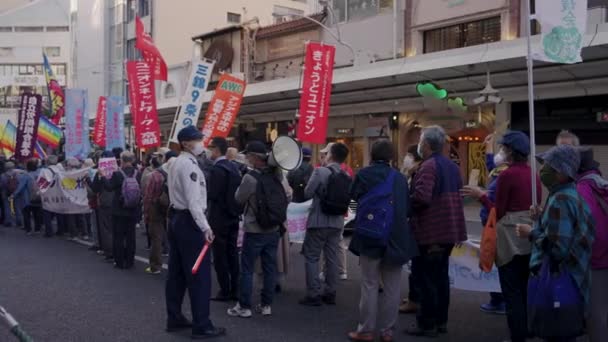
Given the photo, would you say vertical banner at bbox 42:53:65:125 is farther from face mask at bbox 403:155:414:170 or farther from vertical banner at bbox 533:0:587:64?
vertical banner at bbox 533:0:587:64

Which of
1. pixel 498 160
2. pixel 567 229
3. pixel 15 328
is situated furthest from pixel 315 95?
pixel 15 328

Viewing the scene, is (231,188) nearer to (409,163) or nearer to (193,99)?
(409,163)

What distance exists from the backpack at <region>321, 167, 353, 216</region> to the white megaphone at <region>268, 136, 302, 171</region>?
47 cm

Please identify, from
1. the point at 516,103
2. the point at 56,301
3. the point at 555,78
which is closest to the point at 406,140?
the point at 516,103

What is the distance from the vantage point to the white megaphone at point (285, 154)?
6.78 meters

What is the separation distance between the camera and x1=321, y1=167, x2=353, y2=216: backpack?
7.23m

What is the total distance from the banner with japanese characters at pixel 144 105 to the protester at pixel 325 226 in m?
6.50

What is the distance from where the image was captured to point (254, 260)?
6.71 m

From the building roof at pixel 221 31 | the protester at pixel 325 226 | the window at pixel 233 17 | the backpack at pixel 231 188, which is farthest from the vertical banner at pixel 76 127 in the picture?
the window at pixel 233 17

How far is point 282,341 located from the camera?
19.4 ft

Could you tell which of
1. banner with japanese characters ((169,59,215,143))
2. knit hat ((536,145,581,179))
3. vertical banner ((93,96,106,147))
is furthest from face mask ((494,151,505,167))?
vertical banner ((93,96,106,147))

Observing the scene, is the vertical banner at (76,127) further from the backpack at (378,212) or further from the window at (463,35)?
the backpack at (378,212)

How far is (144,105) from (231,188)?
21.9 feet

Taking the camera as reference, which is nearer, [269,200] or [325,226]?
[269,200]
